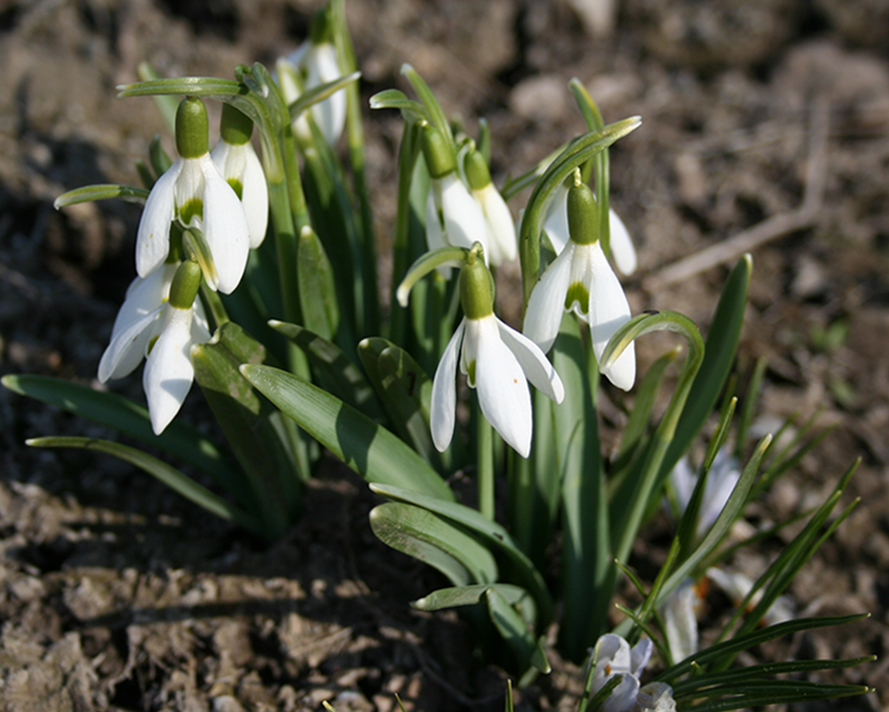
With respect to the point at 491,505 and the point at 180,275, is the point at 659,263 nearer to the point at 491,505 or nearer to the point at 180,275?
the point at 491,505

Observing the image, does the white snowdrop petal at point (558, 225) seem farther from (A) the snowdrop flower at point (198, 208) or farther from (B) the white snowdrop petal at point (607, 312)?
(A) the snowdrop flower at point (198, 208)

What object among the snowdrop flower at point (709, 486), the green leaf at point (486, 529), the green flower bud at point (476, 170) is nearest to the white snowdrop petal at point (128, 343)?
→ the green leaf at point (486, 529)

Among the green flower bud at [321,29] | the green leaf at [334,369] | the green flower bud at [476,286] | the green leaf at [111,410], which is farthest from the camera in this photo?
the green flower bud at [321,29]

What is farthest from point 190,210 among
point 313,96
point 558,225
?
point 558,225

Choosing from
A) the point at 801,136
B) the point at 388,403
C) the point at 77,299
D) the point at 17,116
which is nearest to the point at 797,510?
the point at 388,403

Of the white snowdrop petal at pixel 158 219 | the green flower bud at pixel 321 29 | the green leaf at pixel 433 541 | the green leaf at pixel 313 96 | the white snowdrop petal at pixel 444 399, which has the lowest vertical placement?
the green leaf at pixel 433 541

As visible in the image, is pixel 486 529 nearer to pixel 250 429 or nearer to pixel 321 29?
pixel 250 429
